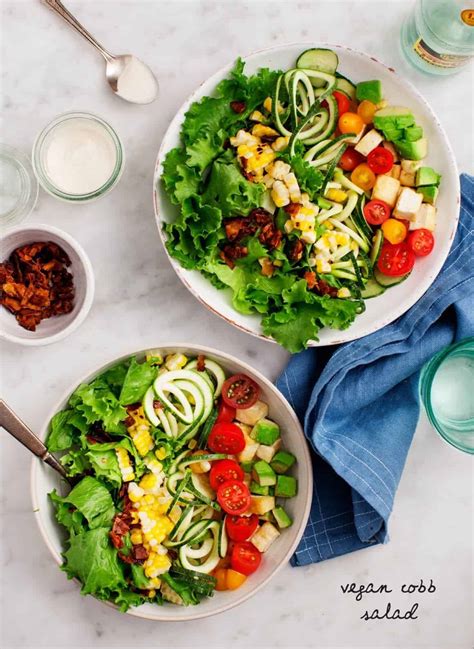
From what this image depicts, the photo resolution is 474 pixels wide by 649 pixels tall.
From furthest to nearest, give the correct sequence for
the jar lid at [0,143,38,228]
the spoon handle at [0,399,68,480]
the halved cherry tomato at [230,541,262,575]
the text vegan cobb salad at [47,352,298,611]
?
1. the jar lid at [0,143,38,228]
2. the halved cherry tomato at [230,541,262,575]
3. the text vegan cobb salad at [47,352,298,611]
4. the spoon handle at [0,399,68,480]

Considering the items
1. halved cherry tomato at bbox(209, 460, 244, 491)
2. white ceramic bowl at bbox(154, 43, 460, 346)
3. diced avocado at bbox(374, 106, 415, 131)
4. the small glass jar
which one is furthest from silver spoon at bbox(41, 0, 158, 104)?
halved cherry tomato at bbox(209, 460, 244, 491)

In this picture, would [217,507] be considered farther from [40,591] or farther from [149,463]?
[40,591]

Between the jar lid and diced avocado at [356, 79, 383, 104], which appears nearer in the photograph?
diced avocado at [356, 79, 383, 104]

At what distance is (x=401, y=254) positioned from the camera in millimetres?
2359

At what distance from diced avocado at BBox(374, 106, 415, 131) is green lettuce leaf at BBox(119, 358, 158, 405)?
1127mm

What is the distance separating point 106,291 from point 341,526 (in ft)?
4.00

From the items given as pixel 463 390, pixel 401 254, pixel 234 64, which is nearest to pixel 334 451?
pixel 463 390

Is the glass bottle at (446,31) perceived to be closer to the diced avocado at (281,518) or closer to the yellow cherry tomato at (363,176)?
the yellow cherry tomato at (363,176)

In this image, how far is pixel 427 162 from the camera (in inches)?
93.8

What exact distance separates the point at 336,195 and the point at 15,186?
1.16 m

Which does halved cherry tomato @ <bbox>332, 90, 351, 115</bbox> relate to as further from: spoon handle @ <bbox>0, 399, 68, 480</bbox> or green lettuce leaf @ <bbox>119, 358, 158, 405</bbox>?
spoon handle @ <bbox>0, 399, 68, 480</bbox>

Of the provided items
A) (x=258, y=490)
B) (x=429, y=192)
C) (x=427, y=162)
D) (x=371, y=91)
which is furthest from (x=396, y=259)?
(x=258, y=490)

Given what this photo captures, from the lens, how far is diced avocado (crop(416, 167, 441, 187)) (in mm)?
2338

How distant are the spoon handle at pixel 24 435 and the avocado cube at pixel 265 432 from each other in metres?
0.66
